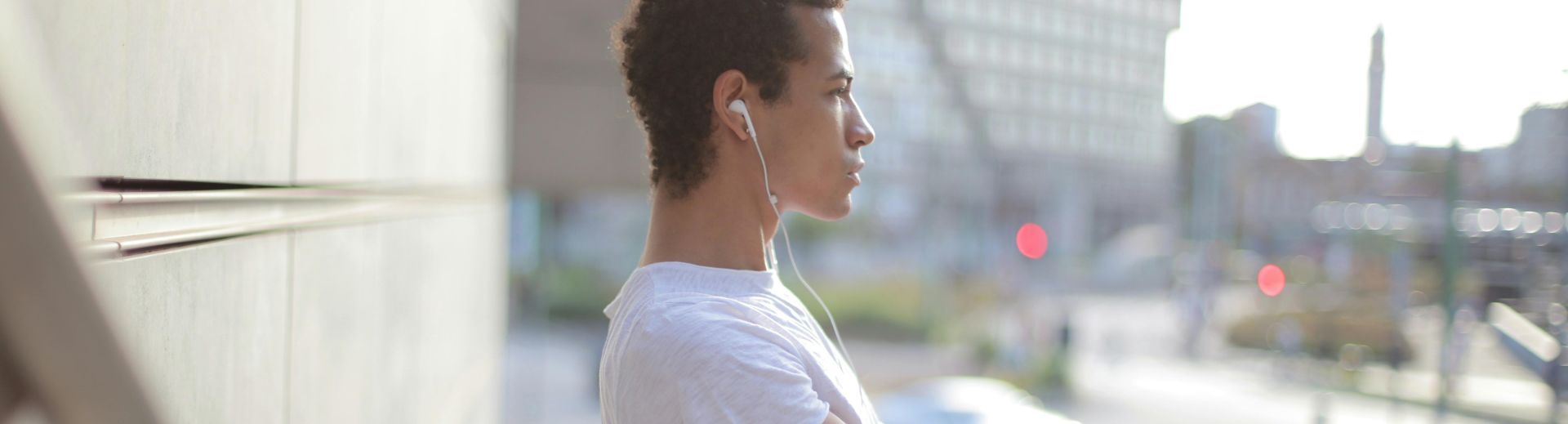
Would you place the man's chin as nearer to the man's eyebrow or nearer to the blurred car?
the man's eyebrow

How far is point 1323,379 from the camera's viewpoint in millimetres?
12234

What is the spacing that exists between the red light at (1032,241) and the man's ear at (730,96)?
861 inches

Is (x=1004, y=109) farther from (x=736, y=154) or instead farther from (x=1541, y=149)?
(x=736, y=154)

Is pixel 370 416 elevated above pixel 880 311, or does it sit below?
above

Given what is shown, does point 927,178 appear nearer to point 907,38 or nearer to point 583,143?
point 907,38

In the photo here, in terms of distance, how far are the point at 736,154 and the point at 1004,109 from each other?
915 inches

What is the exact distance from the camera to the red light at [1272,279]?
57.1 ft

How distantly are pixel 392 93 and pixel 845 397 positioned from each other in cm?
194

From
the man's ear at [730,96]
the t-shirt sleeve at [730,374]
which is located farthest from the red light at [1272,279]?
the t-shirt sleeve at [730,374]

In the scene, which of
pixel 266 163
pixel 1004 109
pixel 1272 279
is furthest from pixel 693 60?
pixel 1004 109

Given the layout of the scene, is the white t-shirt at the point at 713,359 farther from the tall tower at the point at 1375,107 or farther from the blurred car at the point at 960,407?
the tall tower at the point at 1375,107

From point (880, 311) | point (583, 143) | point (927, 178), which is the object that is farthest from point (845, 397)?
point (927, 178)

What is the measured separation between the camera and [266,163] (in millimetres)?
1639

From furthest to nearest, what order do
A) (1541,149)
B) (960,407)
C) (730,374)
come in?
1. (1541,149)
2. (960,407)
3. (730,374)
